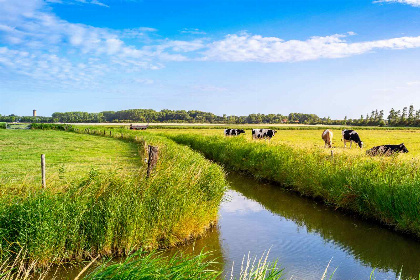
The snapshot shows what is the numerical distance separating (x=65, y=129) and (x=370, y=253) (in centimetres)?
6706

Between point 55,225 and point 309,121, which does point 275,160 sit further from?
point 309,121

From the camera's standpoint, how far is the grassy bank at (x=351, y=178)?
11.9m

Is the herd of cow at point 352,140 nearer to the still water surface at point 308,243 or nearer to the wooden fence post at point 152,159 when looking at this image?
the still water surface at point 308,243

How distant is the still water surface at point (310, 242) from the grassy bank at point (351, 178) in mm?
616

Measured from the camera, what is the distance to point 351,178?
1424cm

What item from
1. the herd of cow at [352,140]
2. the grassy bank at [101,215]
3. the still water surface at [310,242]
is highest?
the herd of cow at [352,140]

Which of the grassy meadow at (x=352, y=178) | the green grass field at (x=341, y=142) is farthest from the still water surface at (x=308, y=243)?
the green grass field at (x=341, y=142)

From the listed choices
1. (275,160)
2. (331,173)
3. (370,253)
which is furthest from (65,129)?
(370,253)

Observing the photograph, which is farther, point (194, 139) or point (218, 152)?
point (194, 139)

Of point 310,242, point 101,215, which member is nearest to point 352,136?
point 310,242

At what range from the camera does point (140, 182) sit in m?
10.8

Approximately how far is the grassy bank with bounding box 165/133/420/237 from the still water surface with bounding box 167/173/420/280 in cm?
62

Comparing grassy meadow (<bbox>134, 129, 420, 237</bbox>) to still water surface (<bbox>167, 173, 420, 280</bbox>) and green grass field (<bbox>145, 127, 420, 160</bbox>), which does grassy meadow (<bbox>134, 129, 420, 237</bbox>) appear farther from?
green grass field (<bbox>145, 127, 420, 160</bbox>)

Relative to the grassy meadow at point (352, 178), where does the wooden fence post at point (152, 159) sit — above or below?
above
